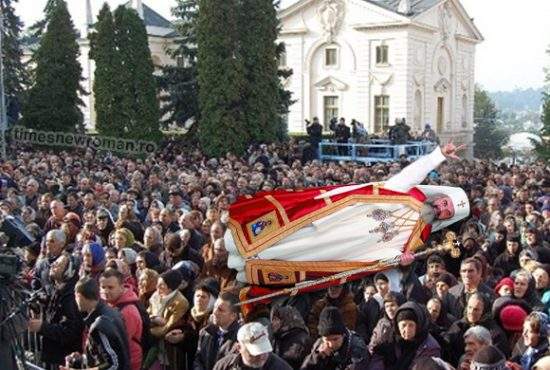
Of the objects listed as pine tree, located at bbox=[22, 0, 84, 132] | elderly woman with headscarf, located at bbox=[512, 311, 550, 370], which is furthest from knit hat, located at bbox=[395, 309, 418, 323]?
pine tree, located at bbox=[22, 0, 84, 132]

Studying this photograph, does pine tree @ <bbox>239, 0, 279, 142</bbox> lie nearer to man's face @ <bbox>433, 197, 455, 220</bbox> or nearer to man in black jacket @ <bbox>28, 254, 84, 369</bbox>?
man's face @ <bbox>433, 197, 455, 220</bbox>

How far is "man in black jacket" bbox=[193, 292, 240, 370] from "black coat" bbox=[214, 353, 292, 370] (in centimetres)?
58

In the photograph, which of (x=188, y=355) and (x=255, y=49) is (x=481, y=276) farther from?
(x=255, y=49)

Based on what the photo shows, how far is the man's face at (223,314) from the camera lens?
568 centimetres

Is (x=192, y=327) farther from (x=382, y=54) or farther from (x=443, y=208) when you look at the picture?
(x=382, y=54)

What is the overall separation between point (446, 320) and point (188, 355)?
84.2 inches

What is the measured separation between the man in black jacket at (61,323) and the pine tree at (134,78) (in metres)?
22.8

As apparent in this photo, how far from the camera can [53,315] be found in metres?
6.15

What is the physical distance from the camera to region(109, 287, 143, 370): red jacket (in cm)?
552

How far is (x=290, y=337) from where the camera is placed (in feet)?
18.6

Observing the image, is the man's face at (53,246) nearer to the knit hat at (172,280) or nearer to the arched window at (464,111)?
the knit hat at (172,280)

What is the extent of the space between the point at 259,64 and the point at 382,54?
1908 centimetres

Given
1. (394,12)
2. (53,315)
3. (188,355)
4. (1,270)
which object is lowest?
(188,355)

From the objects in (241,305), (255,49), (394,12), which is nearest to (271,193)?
(241,305)
